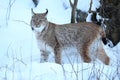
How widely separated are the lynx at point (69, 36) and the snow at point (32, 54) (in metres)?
0.18

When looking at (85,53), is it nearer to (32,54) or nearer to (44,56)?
(44,56)

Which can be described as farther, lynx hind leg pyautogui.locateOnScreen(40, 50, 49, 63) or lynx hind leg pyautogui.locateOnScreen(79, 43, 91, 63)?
lynx hind leg pyautogui.locateOnScreen(40, 50, 49, 63)

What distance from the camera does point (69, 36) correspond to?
356 inches

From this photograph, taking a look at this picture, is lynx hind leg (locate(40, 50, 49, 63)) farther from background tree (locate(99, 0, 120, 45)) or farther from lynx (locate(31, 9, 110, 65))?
background tree (locate(99, 0, 120, 45))

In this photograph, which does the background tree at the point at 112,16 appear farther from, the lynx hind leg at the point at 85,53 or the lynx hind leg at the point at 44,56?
the lynx hind leg at the point at 44,56

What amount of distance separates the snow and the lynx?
184 mm

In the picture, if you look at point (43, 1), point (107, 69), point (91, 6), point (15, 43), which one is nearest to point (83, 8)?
point (91, 6)

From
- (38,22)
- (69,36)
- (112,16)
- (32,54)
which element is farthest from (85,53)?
(112,16)

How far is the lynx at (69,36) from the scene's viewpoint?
8.82m

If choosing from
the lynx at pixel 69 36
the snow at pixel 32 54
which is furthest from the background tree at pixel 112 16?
the lynx at pixel 69 36

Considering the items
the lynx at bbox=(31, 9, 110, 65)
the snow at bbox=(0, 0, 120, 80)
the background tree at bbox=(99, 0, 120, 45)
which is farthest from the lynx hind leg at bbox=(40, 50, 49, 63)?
the background tree at bbox=(99, 0, 120, 45)

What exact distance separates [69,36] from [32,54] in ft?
3.33

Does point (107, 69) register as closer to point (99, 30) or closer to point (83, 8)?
point (99, 30)

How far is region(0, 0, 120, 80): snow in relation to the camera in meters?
6.79
